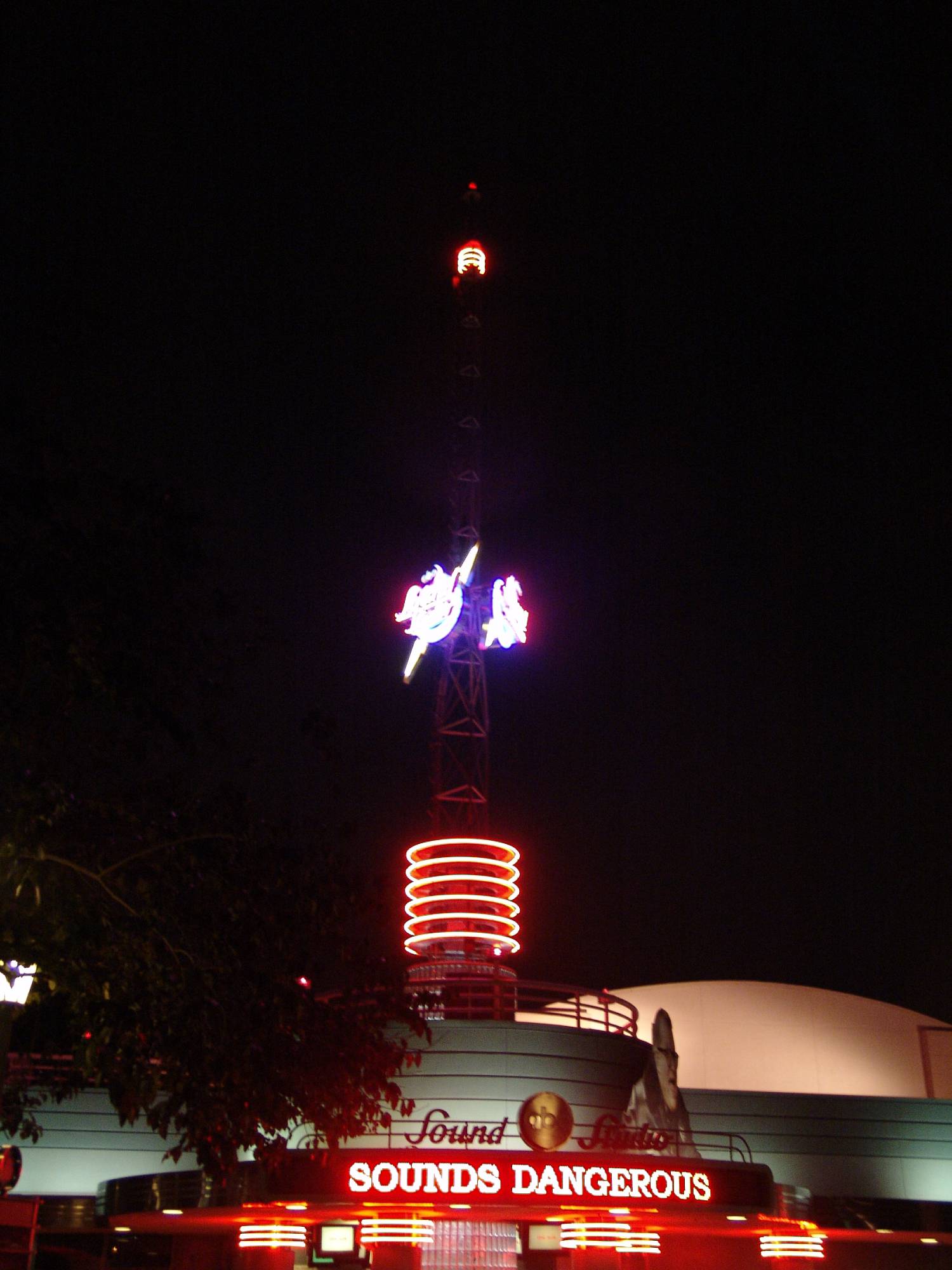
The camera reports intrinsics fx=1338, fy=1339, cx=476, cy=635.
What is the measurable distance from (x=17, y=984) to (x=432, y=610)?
2705 cm

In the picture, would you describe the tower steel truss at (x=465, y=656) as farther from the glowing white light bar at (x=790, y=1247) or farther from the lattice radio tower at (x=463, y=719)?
the glowing white light bar at (x=790, y=1247)

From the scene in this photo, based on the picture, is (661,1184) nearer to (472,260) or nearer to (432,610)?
(432,610)

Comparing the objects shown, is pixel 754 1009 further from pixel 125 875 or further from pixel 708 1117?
pixel 125 875

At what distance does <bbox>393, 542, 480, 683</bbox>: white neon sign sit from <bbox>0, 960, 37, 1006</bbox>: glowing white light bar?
2657cm

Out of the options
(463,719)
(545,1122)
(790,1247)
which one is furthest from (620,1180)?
(463,719)

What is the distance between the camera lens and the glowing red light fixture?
33469 mm

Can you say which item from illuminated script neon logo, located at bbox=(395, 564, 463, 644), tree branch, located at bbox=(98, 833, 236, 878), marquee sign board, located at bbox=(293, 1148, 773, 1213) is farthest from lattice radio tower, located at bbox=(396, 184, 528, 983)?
tree branch, located at bbox=(98, 833, 236, 878)

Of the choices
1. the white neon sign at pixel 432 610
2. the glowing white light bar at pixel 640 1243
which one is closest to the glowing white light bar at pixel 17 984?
the glowing white light bar at pixel 640 1243

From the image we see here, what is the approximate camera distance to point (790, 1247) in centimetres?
2900

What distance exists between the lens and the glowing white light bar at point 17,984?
1479 cm

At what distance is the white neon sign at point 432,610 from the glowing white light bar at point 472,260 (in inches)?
454

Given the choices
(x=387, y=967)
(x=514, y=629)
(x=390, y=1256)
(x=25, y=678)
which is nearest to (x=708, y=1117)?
(x=390, y=1256)

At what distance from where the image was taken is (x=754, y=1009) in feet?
132

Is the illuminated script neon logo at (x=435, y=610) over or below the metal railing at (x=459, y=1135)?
over
